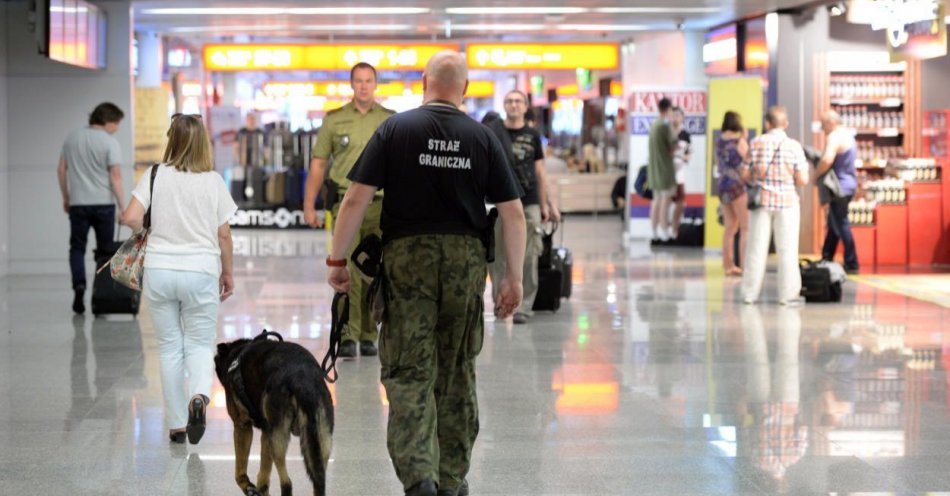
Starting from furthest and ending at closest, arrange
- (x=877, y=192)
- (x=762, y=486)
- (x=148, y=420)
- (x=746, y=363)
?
(x=877, y=192) < (x=746, y=363) < (x=148, y=420) < (x=762, y=486)

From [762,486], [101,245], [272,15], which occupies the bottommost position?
[762,486]

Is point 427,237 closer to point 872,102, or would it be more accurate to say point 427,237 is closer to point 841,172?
point 841,172

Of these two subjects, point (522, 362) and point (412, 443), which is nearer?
point (412, 443)

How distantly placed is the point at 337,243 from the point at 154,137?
13.9m

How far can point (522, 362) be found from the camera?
895 cm

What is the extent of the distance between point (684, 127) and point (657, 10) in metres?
2.86

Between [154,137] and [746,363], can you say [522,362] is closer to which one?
[746,363]

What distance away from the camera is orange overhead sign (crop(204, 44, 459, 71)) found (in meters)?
20.9

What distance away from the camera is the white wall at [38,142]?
15305 mm

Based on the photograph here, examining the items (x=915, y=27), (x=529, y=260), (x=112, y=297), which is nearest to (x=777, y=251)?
(x=529, y=260)

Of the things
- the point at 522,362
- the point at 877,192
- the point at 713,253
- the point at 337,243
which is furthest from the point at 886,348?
the point at 713,253

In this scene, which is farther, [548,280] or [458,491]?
[548,280]

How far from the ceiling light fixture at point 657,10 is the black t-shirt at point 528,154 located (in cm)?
708

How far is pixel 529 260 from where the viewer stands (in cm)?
1075
